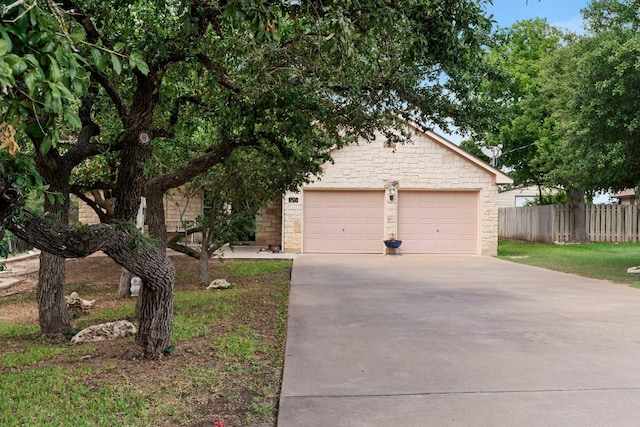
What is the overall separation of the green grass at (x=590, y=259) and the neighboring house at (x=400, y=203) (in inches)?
70.8

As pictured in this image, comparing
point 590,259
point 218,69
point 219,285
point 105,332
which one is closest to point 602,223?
point 590,259

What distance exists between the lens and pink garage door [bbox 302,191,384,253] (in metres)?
19.5

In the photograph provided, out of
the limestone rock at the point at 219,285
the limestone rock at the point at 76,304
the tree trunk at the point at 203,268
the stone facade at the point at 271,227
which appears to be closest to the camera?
the limestone rock at the point at 76,304

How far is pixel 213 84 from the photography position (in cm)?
675

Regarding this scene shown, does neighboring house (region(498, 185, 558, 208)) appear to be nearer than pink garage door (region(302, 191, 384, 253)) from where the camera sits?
No

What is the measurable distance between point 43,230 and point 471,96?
613cm

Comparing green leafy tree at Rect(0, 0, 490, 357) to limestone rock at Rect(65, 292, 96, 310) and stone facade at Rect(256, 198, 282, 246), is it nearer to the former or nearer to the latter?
limestone rock at Rect(65, 292, 96, 310)

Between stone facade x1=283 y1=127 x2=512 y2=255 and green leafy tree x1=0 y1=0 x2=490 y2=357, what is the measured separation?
362 inches

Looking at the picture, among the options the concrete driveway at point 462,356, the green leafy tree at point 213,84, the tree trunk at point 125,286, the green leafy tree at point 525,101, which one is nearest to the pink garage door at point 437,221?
the green leafy tree at point 525,101

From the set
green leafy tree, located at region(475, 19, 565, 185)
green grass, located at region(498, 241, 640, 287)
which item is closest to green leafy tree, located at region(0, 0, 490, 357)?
green grass, located at region(498, 241, 640, 287)

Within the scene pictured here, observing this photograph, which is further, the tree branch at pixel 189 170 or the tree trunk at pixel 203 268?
the tree trunk at pixel 203 268

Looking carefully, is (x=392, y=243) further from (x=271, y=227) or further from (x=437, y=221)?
(x=271, y=227)

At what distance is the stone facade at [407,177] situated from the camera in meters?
19.2

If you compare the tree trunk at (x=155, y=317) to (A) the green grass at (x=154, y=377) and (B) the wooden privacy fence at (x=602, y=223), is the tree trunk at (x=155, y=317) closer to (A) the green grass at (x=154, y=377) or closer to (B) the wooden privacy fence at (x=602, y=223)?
(A) the green grass at (x=154, y=377)
